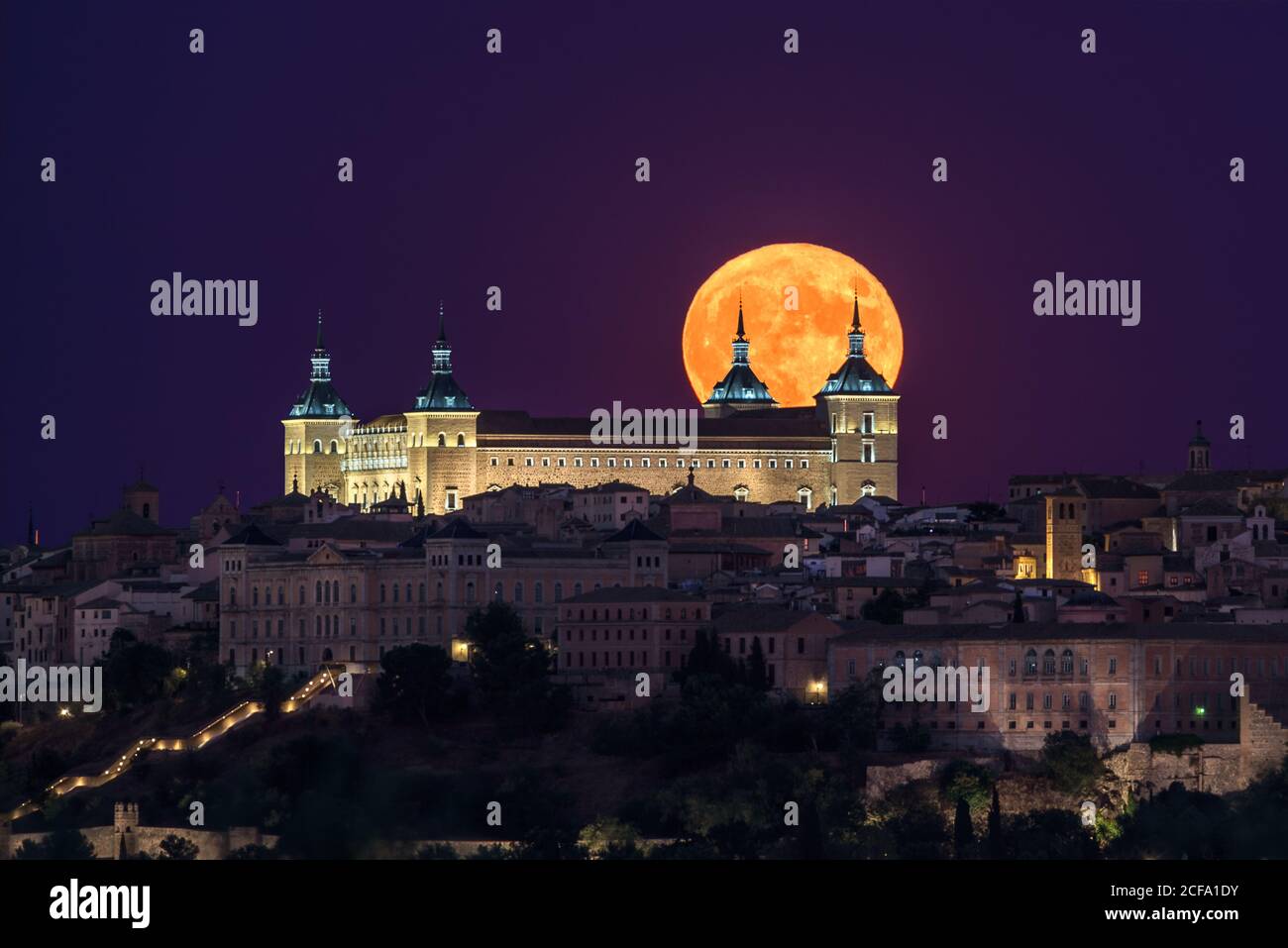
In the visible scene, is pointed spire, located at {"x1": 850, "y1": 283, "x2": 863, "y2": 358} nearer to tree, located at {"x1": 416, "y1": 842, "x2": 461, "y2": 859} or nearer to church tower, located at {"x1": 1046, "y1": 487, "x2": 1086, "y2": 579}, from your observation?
church tower, located at {"x1": 1046, "y1": 487, "x2": 1086, "y2": 579}

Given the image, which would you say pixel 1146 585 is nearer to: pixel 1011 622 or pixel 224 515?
pixel 1011 622

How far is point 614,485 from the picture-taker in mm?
100750

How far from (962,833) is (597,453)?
53618 millimetres

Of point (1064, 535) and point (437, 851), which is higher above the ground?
point (1064, 535)

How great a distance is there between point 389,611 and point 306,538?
7.20 m

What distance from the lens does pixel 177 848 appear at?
64875 mm

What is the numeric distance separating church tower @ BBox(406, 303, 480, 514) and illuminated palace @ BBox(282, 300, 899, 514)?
0.03m

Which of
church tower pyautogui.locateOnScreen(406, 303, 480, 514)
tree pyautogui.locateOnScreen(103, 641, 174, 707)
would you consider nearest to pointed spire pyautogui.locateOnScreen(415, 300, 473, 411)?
church tower pyautogui.locateOnScreen(406, 303, 480, 514)

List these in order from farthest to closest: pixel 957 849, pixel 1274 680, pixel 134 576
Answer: pixel 134 576 → pixel 1274 680 → pixel 957 849

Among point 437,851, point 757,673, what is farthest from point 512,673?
point 437,851

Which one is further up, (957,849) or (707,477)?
(707,477)

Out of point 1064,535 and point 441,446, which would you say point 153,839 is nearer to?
point 1064,535

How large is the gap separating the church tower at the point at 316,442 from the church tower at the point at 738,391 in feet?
37.8
